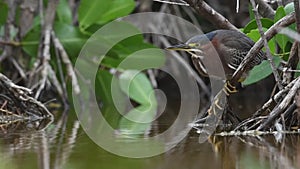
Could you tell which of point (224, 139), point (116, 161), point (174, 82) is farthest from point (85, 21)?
point (116, 161)

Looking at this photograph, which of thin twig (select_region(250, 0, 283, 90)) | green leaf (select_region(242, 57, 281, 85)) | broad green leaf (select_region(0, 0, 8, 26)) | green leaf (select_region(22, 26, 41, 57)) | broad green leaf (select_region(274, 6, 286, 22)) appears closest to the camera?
thin twig (select_region(250, 0, 283, 90))

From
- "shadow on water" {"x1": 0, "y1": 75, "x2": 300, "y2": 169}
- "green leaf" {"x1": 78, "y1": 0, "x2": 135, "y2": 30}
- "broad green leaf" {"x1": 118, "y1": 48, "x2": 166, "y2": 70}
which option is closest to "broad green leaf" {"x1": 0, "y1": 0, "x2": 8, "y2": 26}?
"green leaf" {"x1": 78, "y1": 0, "x2": 135, "y2": 30}

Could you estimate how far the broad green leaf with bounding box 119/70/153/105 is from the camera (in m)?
3.54

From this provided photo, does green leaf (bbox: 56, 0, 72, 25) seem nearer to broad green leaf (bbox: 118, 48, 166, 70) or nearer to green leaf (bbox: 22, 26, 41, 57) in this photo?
green leaf (bbox: 22, 26, 41, 57)

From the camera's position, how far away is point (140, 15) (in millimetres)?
4273

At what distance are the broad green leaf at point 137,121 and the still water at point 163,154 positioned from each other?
0.70 feet

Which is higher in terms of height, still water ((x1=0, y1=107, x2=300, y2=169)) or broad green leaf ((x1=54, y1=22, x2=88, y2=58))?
broad green leaf ((x1=54, y1=22, x2=88, y2=58))

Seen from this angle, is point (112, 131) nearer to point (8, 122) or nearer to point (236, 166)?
point (8, 122)

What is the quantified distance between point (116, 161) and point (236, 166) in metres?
0.28

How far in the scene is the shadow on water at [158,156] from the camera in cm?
148

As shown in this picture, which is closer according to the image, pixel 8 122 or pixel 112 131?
pixel 112 131

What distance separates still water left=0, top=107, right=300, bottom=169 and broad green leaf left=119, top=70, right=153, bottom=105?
1448 mm

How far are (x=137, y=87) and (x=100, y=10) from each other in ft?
1.58

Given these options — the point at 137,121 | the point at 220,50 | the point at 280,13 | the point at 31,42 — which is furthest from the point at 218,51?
the point at 31,42
